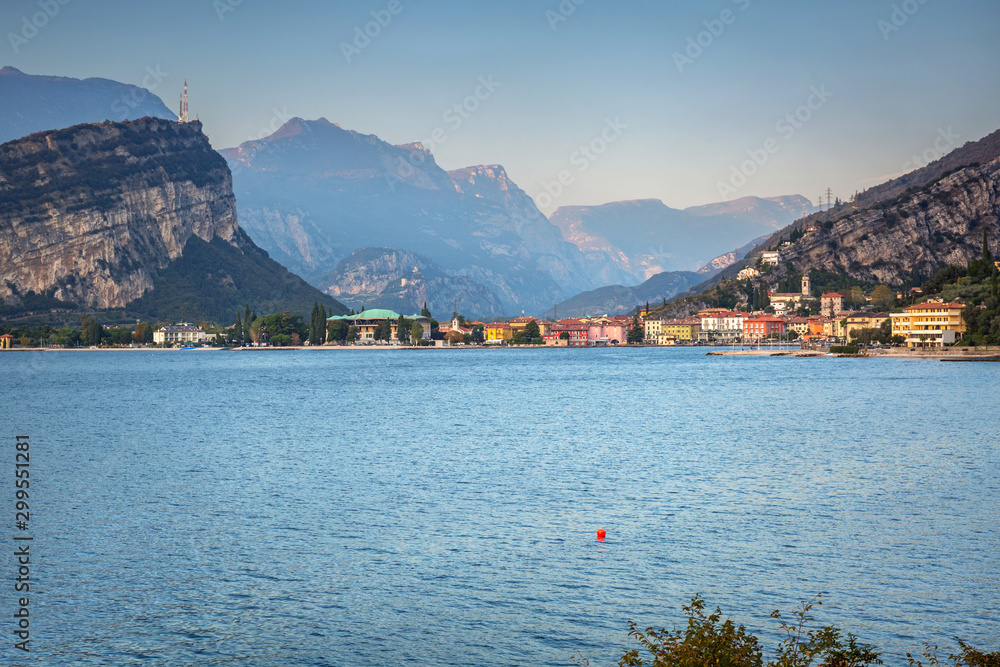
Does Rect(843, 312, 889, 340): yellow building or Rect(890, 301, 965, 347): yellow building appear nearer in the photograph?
Rect(890, 301, 965, 347): yellow building

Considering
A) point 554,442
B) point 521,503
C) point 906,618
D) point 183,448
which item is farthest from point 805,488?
point 183,448

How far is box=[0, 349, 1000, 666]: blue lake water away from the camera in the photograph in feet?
60.1

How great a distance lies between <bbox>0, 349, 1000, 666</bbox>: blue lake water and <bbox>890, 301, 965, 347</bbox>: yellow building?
3943 inches

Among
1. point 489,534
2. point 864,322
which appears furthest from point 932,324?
point 489,534

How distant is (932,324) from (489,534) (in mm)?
148319

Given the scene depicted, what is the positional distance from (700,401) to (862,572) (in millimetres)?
53843

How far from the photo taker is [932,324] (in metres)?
154

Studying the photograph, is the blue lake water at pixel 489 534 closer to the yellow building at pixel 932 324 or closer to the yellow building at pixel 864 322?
the yellow building at pixel 932 324

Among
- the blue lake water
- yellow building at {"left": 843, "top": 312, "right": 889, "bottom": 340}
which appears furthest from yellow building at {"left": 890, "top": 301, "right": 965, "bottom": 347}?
the blue lake water

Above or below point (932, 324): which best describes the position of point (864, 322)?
above

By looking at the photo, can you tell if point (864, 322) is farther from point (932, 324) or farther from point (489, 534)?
point (489, 534)

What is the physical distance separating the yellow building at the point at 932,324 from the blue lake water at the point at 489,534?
3943 inches

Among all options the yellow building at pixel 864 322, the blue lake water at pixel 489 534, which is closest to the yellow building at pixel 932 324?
the yellow building at pixel 864 322

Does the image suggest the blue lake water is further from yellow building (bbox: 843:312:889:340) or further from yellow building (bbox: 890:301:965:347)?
yellow building (bbox: 843:312:889:340)
